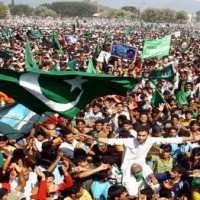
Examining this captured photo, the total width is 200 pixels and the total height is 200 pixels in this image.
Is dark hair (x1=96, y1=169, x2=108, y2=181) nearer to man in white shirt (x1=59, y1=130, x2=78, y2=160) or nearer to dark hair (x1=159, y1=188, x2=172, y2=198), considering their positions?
dark hair (x1=159, y1=188, x2=172, y2=198)

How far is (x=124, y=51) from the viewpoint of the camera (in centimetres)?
1454

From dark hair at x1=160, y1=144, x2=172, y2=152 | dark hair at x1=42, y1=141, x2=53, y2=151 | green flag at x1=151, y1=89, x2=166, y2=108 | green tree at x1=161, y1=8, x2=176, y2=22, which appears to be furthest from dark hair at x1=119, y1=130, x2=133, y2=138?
green tree at x1=161, y1=8, x2=176, y2=22

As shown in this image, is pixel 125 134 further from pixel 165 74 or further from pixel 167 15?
pixel 167 15

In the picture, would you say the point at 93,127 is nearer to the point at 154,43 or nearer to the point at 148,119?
the point at 148,119

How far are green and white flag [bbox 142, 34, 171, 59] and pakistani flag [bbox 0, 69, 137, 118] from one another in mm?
10112

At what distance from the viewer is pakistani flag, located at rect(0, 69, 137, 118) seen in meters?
4.62

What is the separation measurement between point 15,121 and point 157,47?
32.5 feet

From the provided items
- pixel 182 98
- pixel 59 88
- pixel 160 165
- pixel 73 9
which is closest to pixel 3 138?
pixel 59 88

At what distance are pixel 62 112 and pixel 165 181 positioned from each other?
1.29 meters

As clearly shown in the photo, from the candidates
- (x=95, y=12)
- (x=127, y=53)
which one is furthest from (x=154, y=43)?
(x=95, y=12)

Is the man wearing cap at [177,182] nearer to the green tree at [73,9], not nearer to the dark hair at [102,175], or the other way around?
the dark hair at [102,175]

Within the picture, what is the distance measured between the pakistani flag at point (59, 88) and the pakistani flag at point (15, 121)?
2.63 ft

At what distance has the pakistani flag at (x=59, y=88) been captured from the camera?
4.62 metres

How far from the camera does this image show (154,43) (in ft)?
49.0
